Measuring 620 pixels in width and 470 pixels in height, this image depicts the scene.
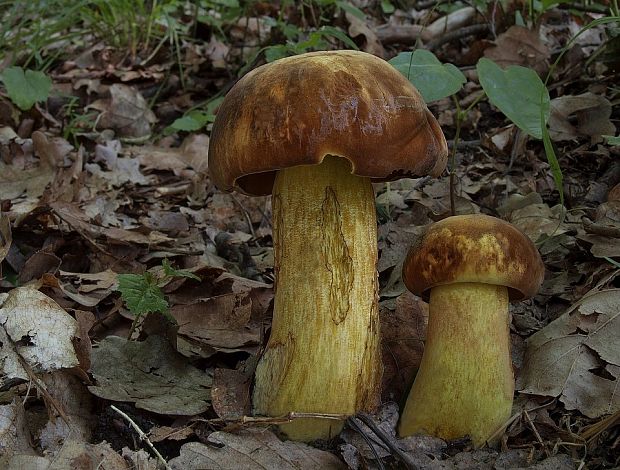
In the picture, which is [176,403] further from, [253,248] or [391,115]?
[253,248]

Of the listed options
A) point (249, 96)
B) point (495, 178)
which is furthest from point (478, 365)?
point (495, 178)

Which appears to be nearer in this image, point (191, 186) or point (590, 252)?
point (590, 252)

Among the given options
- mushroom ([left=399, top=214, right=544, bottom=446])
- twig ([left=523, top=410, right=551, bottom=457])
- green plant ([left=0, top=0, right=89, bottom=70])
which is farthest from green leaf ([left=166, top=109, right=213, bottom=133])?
twig ([left=523, top=410, right=551, bottom=457])

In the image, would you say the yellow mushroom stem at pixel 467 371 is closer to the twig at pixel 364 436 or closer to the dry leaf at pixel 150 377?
the twig at pixel 364 436

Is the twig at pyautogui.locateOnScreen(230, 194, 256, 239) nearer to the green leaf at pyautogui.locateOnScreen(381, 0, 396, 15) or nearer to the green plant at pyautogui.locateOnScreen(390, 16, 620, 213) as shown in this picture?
the green plant at pyautogui.locateOnScreen(390, 16, 620, 213)

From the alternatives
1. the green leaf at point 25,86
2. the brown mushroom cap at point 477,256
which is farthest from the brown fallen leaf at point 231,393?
the green leaf at point 25,86

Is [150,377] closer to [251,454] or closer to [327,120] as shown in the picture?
[251,454]

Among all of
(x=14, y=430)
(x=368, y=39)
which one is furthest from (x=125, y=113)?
(x=14, y=430)
